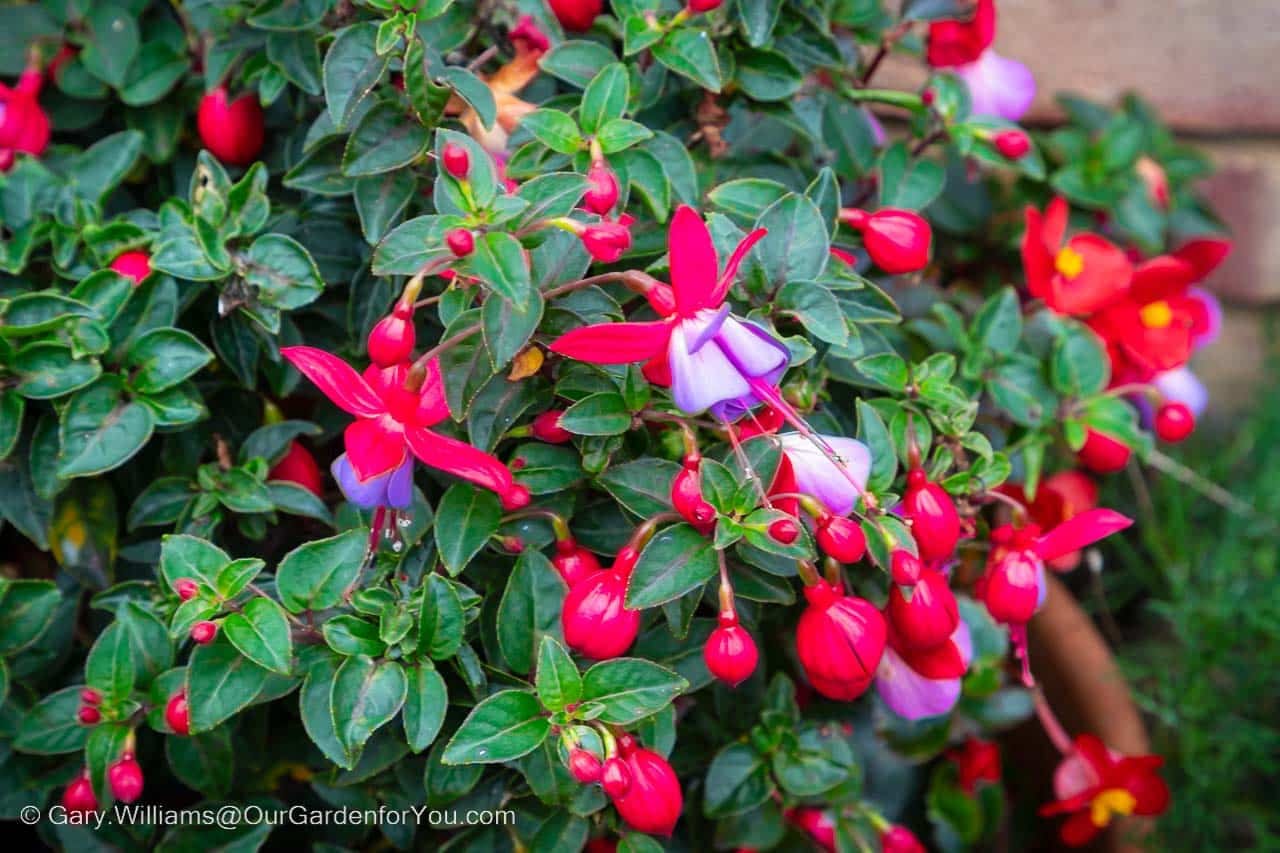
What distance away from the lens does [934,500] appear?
2.14ft

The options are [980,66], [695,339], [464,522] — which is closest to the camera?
[695,339]

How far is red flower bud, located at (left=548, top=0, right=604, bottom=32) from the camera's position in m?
0.79

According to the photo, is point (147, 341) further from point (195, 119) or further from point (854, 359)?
point (854, 359)

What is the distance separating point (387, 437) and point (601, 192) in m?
0.17

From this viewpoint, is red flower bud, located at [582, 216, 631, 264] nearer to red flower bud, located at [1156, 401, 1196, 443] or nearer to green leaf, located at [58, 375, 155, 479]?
green leaf, located at [58, 375, 155, 479]

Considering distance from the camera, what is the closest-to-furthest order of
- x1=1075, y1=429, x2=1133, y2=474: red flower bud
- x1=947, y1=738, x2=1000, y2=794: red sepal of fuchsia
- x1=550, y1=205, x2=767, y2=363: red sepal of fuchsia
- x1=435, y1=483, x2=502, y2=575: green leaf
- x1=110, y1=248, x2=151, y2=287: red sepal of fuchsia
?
1. x1=550, y1=205, x2=767, y2=363: red sepal of fuchsia
2. x1=435, y1=483, x2=502, y2=575: green leaf
3. x1=110, y1=248, x2=151, y2=287: red sepal of fuchsia
4. x1=1075, y1=429, x2=1133, y2=474: red flower bud
5. x1=947, y1=738, x2=1000, y2=794: red sepal of fuchsia

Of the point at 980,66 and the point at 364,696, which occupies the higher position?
the point at 980,66

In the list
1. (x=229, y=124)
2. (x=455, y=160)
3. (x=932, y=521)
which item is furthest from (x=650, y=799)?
(x=229, y=124)

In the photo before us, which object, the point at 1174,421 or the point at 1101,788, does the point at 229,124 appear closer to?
the point at 1174,421

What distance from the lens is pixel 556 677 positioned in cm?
60

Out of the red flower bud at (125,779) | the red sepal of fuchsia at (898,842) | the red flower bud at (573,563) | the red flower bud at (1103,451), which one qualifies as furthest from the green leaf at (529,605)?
the red flower bud at (1103,451)

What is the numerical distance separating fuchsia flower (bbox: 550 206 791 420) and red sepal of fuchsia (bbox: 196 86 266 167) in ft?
1.36

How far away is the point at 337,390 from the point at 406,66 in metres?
0.22

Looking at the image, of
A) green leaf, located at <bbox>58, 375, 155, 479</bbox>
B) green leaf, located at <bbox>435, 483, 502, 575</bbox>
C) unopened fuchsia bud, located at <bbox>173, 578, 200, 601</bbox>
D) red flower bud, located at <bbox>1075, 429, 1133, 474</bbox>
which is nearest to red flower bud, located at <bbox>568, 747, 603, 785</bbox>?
green leaf, located at <bbox>435, 483, 502, 575</bbox>
